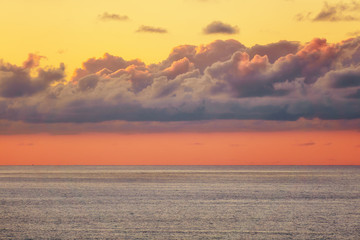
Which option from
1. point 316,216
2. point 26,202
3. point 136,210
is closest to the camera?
point 316,216

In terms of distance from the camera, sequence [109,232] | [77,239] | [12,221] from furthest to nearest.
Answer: [12,221] → [109,232] → [77,239]

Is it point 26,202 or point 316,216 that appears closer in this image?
point 316,216

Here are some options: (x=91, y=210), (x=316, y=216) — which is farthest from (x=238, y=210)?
(x=91, y=210)

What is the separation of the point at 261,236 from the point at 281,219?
22.7 ft

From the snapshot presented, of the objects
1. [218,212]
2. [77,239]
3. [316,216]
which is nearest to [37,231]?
[77,239]

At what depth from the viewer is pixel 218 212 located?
35.9 m

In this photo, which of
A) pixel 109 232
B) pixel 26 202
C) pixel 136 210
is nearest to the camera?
pixel 109 232

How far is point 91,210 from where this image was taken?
37.2 meters

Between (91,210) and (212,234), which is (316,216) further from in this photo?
(91,210)

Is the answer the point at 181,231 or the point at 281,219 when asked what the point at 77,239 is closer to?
the point at 181,231

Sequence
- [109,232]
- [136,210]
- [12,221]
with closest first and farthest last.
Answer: [109,232] < [12,221] < [136,210]

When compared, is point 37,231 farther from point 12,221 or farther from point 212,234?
point 212,234

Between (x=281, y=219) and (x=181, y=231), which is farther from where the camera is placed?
(x=281, y=219)

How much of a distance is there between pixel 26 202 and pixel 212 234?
23.5m
